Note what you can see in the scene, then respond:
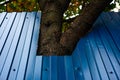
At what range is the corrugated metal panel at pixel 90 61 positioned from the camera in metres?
4.10

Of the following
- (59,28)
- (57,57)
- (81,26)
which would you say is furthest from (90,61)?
(59,28)

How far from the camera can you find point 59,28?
18.4 ft

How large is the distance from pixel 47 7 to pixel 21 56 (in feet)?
6.22

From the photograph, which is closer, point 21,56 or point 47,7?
point 21,56

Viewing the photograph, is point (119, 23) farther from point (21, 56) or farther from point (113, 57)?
point (21, 56)

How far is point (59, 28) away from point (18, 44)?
1.06 meters

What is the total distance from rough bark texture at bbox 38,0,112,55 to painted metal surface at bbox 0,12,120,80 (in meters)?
0.15

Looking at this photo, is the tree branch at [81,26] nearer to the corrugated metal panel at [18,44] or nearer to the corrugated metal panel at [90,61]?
the corrugated metal panel at [90,61]

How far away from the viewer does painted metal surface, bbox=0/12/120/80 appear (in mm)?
4102

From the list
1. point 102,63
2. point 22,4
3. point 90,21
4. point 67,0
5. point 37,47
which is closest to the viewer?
point 102,63

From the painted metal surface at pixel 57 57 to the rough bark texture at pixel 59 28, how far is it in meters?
0.15

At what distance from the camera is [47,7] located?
6.08m

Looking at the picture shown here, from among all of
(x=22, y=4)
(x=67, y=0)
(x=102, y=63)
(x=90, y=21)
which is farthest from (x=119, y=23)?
(x=22, y=4)

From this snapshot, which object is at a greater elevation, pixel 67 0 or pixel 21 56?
pixel 67 0
